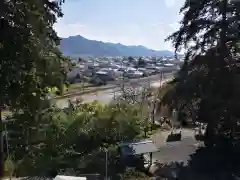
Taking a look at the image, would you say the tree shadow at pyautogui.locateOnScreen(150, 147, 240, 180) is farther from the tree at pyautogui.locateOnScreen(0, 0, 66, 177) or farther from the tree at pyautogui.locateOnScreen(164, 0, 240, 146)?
the tree at pyautogui.locateOnScreen(0, 0, 66, 177)

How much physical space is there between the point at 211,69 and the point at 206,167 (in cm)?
505

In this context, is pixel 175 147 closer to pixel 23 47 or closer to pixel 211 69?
pixel 211 69

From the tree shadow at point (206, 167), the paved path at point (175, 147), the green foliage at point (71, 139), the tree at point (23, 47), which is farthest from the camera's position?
the paved path at point (175, 147)

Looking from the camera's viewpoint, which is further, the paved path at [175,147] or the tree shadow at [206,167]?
the paved path at [175,147]

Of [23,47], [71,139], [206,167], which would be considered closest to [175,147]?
[206,167]

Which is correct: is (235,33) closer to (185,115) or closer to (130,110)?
(185,115)

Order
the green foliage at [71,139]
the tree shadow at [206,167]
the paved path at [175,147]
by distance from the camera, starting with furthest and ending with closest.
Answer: the paved path at [175,147]
the green foliage at [71,139]
the tree shadow at [206,167]

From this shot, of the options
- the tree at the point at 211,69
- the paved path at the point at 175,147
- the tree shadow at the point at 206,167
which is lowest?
the paved path at the point at 175,147

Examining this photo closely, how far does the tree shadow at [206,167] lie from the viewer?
57.2ft

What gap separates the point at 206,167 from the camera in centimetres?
1861

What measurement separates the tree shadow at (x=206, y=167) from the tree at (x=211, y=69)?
970 mm

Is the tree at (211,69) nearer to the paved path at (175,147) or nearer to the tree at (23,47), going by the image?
the paved path at (175,147)

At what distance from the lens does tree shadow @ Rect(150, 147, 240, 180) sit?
17422mm

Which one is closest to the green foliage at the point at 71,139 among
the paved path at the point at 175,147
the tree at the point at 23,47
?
the paved path at the point at 175,147
